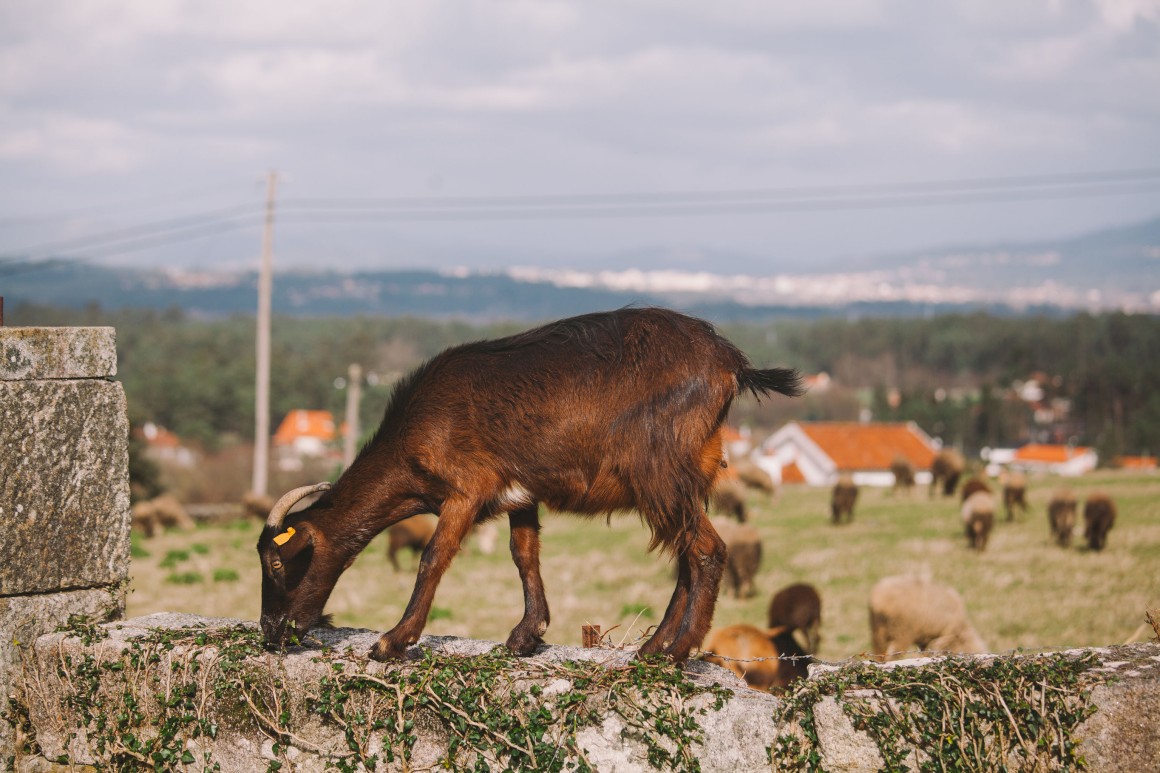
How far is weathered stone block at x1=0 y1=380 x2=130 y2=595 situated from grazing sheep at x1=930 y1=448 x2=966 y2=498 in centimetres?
3500

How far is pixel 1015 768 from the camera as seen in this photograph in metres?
3.79

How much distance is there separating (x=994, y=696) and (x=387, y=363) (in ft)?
286

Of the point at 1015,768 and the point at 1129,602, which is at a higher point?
the point at 1015,768

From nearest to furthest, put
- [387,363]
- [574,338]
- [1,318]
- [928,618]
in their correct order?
[574,338] → [1,318] → [928,618] → [387,363]

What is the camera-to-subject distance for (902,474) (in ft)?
129

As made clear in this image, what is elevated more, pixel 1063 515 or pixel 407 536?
pixel 1063 515

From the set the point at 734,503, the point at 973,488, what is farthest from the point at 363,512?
the point at 973,488

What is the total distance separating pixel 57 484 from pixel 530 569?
2421 mm

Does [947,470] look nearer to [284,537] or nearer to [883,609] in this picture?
[883,609]

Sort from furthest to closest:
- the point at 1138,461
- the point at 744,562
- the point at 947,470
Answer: the point at 1138,461 < the point at 947,470 < the point at 744,562

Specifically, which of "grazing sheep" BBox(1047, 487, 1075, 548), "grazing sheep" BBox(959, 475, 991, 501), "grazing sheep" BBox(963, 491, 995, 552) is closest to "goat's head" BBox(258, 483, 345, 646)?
"grazing sheep" BBox(963, 491, 995, 552)

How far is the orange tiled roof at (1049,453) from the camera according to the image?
7638 centimetres

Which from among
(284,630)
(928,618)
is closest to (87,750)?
(284,630)

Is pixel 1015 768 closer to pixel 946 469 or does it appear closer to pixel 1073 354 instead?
pixel 946 469
